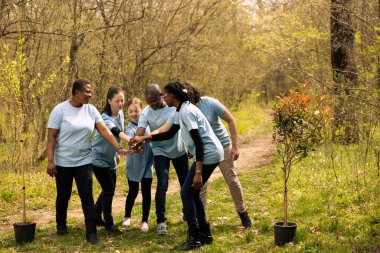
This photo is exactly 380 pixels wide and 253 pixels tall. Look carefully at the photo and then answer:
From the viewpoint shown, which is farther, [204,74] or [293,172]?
[204,74]

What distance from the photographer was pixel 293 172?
10.2 m

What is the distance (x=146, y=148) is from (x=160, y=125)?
46cm

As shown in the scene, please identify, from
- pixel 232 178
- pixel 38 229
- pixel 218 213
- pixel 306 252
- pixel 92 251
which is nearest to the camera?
pixel 306 252

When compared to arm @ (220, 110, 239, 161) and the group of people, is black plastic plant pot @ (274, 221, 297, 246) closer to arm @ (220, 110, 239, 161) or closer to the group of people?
the group of people

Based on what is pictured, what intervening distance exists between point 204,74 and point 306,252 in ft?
53.0

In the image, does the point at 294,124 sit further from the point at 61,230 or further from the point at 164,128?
the point at 61,230

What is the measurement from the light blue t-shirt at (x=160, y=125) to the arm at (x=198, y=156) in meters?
1.08

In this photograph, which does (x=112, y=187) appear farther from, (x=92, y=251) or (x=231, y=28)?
(x=231, y=28)

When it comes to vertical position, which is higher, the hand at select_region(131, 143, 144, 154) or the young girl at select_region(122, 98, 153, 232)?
the hand at select_region(131, 143, 144, 154)

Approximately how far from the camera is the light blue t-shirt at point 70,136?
5895mm

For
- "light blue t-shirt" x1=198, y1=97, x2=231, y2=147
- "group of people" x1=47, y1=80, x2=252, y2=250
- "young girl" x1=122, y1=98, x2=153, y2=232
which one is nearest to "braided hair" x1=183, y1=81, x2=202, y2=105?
"group of people" x1=47, y1=80, x2=252, y2=250

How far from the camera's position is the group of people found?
17.9ft

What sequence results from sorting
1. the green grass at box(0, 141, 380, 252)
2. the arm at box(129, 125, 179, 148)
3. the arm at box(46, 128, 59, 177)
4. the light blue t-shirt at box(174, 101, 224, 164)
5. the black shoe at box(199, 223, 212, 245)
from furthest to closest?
the arm at box(129, 125, 179, 148) < the arm at box(46, 128, 59, 177) < the black shoe at box(199, 223, 212, 245) < the green grass at box(0, 141, 380, 252) < the light blue t-shirt at box(174, 101, 224, 164)

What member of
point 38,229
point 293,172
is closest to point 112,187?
point 38,229
